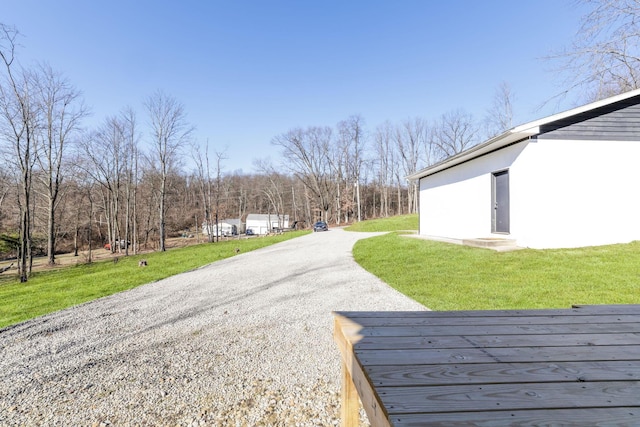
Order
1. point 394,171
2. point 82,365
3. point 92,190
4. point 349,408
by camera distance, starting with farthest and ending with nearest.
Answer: point 394,171 → point 92,190 → point 82,365 → point 349,408

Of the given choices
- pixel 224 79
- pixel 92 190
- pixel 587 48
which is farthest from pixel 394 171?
pixel 92 190

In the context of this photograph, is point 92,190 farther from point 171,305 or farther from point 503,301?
point 503,301

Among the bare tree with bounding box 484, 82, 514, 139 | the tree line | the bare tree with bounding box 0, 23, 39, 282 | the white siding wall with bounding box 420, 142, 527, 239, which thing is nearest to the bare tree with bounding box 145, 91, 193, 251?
the tree line

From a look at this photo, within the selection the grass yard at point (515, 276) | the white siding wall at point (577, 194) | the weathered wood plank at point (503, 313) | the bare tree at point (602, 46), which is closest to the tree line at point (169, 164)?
the bare tree at point (602, 46)

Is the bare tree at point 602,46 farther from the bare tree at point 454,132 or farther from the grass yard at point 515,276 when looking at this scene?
the bare tree at point 454,132

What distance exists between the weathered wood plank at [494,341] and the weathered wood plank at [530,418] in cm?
48

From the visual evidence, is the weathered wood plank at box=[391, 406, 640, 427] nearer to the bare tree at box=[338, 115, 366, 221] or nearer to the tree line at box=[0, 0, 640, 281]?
the tree line at box=[0, 0, 640, 281]

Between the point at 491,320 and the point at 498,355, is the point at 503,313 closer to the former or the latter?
the point at 491,320

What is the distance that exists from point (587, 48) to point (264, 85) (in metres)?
15.0

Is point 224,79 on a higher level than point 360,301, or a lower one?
higher

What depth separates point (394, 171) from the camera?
38.7 meters

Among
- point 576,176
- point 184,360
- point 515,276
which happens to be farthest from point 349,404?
point 576,176

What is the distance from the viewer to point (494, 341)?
1.38 meters

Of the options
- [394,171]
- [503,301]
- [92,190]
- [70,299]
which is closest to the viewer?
[503,301]
